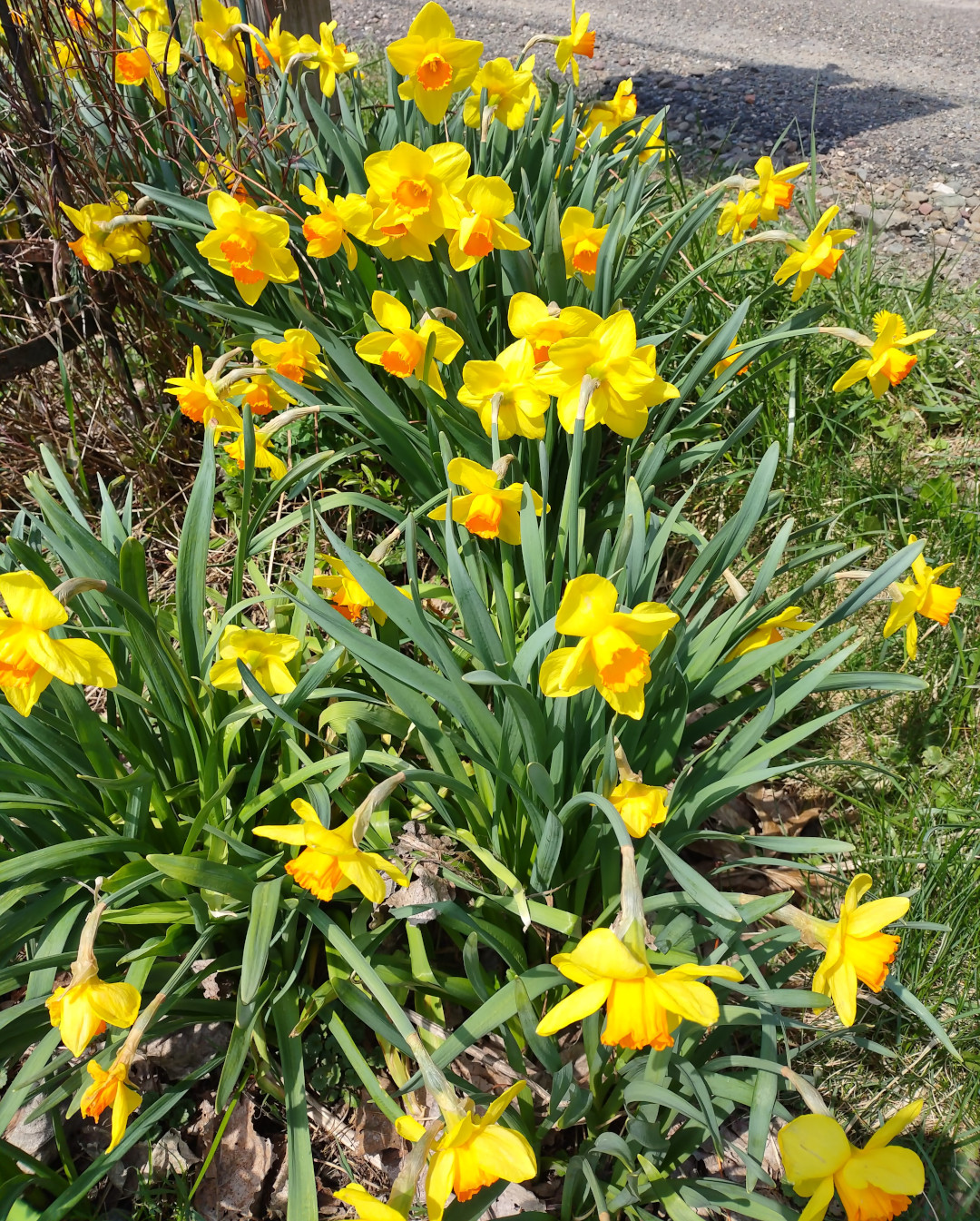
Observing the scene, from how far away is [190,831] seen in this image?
1485mm

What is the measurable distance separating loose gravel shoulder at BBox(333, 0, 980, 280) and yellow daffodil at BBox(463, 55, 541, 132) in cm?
124

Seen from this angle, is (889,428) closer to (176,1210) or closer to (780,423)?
(780,423)

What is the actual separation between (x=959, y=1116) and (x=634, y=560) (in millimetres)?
1072

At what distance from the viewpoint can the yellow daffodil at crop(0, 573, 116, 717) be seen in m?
1.17

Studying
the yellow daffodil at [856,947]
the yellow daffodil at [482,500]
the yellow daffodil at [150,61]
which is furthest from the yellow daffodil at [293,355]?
the yellow daffodil at [856,947]

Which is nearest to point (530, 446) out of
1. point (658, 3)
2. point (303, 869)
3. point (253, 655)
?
point (253, 655)

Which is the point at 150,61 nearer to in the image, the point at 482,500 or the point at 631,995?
the point at 482,500

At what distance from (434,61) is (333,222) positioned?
1.29 feet

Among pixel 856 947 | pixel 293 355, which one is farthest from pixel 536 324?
pixel 856 947

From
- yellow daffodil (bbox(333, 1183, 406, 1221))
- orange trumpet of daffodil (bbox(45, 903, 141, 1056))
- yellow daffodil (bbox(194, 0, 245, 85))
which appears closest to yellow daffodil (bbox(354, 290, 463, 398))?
orange trumpet of daffodil (bbox(45, 903, 141, 1056))

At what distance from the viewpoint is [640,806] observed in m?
1.24

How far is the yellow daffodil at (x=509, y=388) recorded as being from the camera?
163 cm

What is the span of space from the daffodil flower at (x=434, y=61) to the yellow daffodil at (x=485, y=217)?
0.31m

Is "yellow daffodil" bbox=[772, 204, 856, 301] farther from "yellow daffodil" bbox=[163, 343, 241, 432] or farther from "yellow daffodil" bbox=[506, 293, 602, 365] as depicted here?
"yellow daffodil" bbox=[163, 343, 241, 432]
